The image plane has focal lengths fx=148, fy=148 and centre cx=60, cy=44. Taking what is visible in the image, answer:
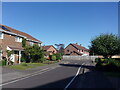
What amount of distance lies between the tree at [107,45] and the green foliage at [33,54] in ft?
41.8

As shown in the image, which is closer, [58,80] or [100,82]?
[100,82]

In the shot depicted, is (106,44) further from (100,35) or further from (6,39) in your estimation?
(6,39)

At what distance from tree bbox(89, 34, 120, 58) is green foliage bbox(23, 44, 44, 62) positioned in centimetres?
1275

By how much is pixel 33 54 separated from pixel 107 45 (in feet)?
50.1

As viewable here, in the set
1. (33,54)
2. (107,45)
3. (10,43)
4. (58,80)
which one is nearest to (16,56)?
(10,43)

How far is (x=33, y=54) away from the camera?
31156 millimetres

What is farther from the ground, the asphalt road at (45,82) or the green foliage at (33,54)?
the green foliage at (33,54)

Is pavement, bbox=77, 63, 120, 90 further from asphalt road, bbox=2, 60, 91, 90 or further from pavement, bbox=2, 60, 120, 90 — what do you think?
asphalt road, bbox=2, 60, 91, 90

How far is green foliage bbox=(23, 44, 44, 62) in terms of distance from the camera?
102ft

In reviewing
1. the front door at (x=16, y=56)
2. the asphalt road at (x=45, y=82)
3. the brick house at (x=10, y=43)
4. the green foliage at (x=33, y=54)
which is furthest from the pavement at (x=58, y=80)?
the green foliage at (x=33, y=54)

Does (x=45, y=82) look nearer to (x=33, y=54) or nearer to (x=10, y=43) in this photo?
(x=10, y=43)

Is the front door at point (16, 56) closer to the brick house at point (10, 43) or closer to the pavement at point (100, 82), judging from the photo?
the brick house at point (10, 43)

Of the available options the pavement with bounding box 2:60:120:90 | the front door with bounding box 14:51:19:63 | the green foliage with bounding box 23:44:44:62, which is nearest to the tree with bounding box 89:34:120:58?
the pavement with bounding box 2:60:120:90

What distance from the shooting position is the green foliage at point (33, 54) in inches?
1222
